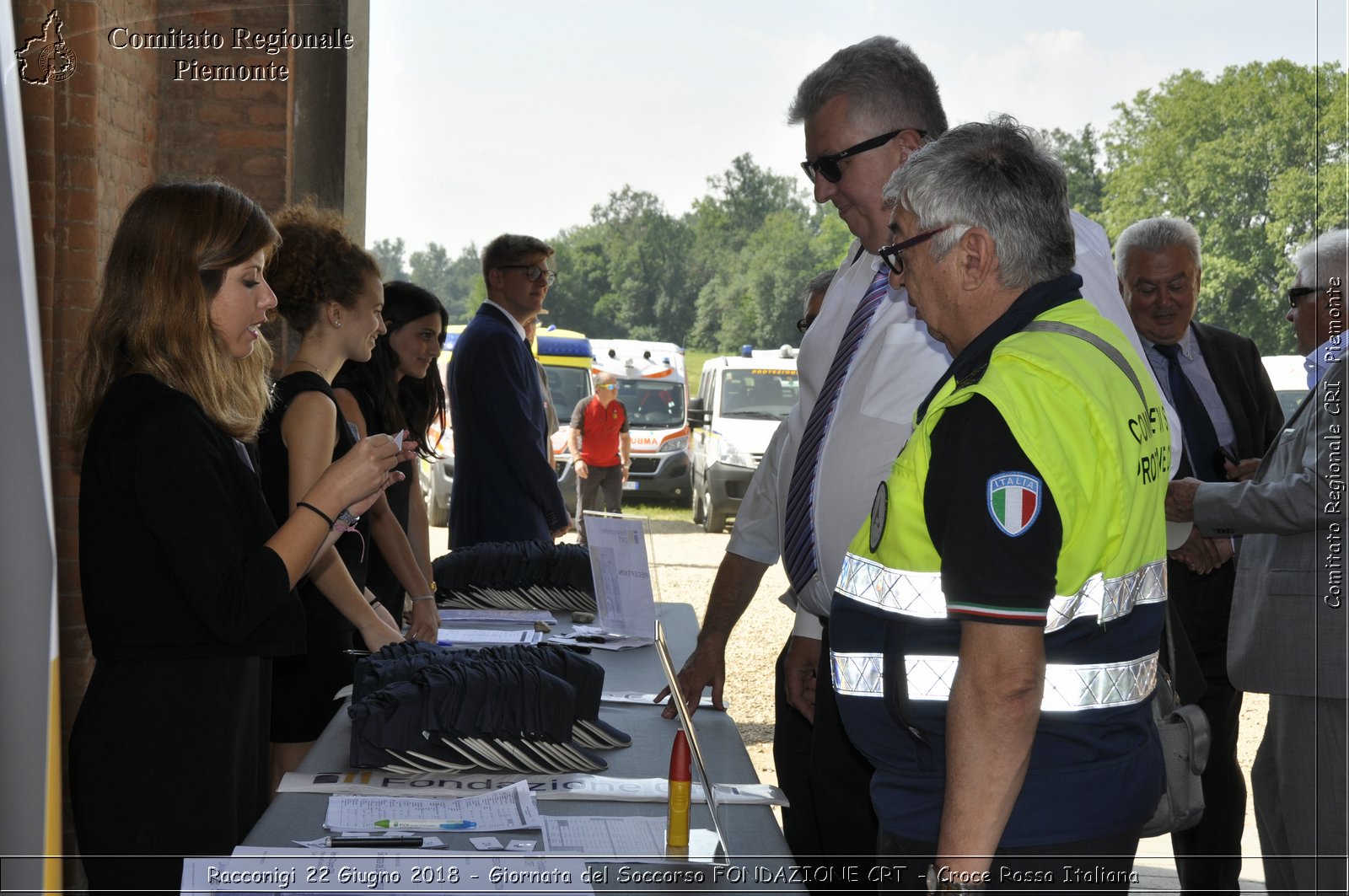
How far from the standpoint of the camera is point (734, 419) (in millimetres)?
13320

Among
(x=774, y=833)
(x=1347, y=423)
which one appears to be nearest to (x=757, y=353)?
(x=1347, y=423)

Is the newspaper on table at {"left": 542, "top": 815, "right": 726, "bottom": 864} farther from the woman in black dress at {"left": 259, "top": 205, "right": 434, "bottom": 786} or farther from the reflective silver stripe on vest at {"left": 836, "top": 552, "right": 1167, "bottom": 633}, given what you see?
the woman in black dress at {"left": 259, "top": 205, "right": 434, "bottom": 786}

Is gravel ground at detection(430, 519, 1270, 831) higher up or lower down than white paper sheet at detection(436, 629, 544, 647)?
lower down

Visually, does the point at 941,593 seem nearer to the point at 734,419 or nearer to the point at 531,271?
the point at 531,271

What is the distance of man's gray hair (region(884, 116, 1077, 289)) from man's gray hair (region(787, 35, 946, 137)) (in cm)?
76

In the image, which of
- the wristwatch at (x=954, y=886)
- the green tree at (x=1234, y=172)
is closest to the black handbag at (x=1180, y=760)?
the wristwatch at (x=954, y=886)

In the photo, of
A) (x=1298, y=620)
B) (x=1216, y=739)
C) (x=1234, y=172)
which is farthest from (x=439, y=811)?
(x=1234, y=172)

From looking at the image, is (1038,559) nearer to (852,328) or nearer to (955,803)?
(955,803)

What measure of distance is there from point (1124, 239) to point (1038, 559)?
256 cm

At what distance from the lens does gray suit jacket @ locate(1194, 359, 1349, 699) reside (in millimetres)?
2402

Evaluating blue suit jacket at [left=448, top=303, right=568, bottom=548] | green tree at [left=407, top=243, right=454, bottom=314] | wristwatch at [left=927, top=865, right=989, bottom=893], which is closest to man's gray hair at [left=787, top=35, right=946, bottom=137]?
wristwatch at [left=927, top=865, right=989, bottom=893]

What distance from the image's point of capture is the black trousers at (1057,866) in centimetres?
125

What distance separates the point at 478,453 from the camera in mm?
3943

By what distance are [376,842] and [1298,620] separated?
1.97m
